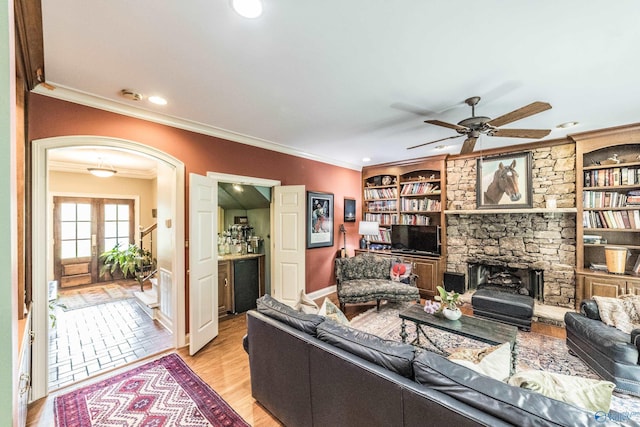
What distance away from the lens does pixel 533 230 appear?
4430mm

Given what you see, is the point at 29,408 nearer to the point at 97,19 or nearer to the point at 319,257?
the point at 97,19

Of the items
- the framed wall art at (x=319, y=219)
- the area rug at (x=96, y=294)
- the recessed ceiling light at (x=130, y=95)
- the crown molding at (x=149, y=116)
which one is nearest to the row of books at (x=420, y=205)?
the framed wall art at (x=319, y=219)

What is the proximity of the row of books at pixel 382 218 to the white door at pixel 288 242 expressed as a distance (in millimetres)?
2190

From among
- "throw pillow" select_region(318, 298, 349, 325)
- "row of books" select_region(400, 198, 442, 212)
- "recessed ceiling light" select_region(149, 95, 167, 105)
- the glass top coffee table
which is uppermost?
"recessed ceiling light" select_region(149, 95, 167, 105)

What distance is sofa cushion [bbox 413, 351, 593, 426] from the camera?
985 millimetres

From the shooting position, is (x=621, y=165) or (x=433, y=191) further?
(x=433, y=191)

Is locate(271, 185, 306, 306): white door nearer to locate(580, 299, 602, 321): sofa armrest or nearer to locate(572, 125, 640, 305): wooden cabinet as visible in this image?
locate(580, 299, 602, 321): sofa armrest

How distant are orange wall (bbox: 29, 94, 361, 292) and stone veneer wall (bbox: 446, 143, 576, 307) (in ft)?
6.87

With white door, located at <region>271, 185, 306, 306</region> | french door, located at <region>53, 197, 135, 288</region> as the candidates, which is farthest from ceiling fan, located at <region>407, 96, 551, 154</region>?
french door, located at <region>53, 197, 135, 288</region>

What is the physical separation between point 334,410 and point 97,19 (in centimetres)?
271

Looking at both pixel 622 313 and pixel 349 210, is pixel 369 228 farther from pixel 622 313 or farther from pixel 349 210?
pixel 622 313

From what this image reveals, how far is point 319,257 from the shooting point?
5176 millimetres

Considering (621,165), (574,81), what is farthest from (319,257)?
(621,165)

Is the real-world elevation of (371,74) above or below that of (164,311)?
above
